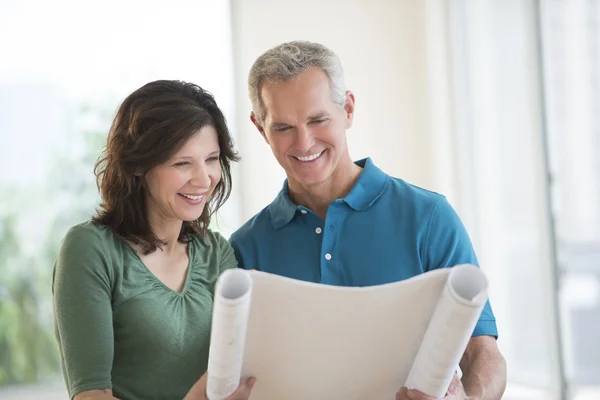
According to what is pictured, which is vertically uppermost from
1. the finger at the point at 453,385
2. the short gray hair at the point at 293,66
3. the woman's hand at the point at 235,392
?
the short gray hair at the point at 293,66

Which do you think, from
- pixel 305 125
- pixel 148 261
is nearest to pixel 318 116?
pixel 305 125

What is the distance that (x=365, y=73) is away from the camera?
4371 mm

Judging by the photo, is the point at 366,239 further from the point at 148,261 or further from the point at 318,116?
the point at 148,261

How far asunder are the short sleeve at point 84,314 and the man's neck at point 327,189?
546 millimetres

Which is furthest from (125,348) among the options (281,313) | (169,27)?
(169,27)

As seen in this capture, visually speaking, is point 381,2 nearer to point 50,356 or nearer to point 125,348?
point 50,356

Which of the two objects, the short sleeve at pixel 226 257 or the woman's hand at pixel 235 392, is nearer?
the woman's hand at pixel 235 392

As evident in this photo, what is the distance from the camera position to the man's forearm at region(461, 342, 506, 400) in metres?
1.56

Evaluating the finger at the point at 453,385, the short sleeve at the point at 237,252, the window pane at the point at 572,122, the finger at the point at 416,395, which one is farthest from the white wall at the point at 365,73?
the finger at the point at 416,395

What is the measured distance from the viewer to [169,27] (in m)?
4.32

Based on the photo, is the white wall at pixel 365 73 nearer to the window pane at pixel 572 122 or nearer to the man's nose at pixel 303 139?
the window pane at pixel 572 122

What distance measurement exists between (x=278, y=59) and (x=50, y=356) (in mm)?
2759

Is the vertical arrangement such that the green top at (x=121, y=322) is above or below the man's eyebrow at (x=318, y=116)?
below

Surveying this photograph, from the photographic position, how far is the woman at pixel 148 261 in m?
1.49
